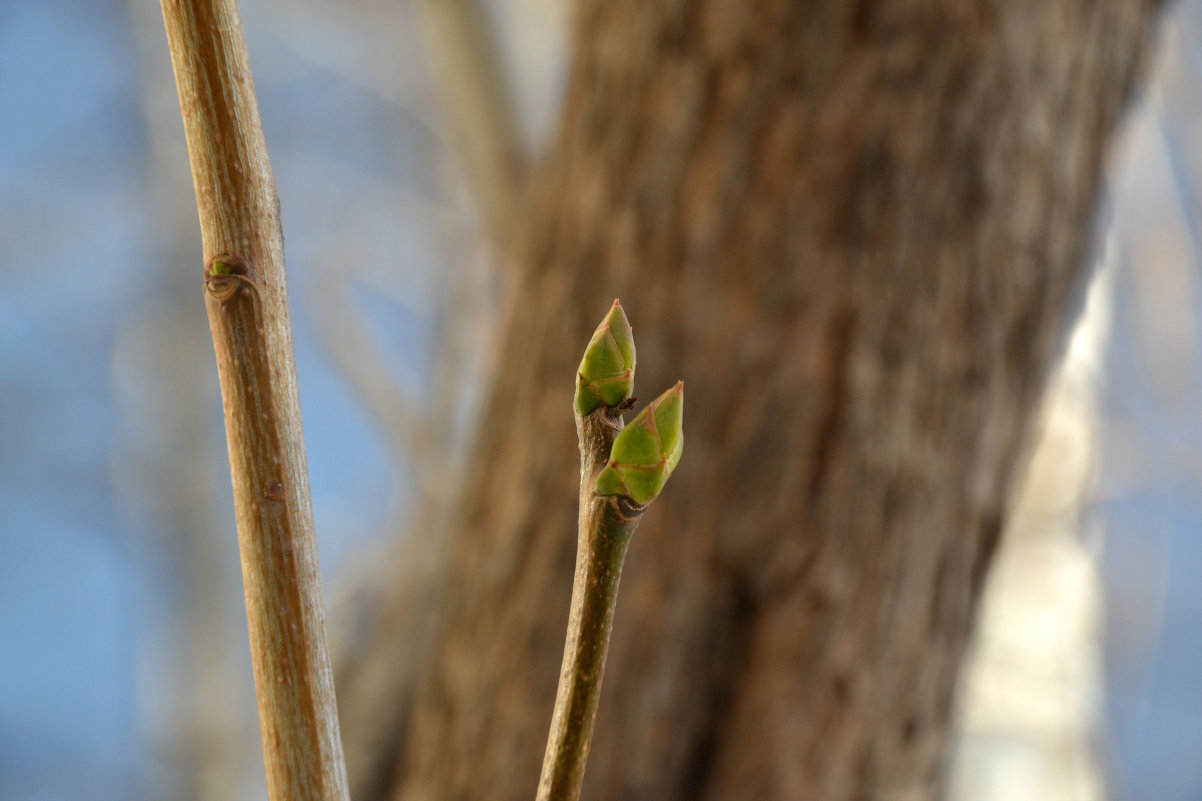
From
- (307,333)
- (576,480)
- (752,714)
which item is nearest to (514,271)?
(576,480)

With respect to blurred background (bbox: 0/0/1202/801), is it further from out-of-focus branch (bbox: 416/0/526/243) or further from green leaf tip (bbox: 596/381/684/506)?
green leaf tip (bbox: 596/381/684/506)

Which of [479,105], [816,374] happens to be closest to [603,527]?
[816,374]

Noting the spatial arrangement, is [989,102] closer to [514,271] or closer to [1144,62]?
[1144,62]

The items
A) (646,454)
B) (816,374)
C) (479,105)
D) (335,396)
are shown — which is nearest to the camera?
(646,454)

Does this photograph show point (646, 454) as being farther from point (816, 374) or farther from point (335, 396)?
point (335, 396)

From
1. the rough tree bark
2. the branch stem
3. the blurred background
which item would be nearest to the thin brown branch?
the branch stem

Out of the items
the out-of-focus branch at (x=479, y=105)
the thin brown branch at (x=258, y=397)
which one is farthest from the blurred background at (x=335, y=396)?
the thin brown branch at (x=258, y=397)
